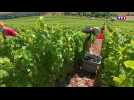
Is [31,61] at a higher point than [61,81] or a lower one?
higher

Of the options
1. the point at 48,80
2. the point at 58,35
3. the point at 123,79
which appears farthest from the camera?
the point at 58,35

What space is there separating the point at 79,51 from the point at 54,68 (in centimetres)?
356
